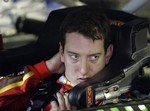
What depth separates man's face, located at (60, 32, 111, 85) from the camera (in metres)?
1.33

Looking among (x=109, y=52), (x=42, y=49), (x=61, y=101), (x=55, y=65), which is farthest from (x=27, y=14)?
(x=61, y=101)

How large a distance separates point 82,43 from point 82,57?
0.16 ft

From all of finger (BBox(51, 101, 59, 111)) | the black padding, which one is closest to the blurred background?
the black padding

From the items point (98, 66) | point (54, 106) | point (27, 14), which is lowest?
point (54, 106)

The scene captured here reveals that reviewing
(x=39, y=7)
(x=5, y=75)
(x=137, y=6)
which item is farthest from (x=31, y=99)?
(x=39, y=7)

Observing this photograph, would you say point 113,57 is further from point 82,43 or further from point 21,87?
point 21,87

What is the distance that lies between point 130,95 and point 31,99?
366 mm

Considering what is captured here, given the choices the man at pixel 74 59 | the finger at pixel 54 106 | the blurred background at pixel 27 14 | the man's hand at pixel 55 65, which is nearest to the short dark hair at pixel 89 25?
the man at pixel 74 59

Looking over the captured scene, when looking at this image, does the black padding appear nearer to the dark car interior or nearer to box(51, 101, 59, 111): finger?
the dark car interior

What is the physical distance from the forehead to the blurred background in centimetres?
66

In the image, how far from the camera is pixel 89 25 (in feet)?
4.44

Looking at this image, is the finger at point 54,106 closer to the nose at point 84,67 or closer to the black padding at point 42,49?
the nose at point 84,67

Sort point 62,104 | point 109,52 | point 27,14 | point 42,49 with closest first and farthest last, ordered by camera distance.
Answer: point 62,104 < point 109,52 < point 42,49 < point 27,14

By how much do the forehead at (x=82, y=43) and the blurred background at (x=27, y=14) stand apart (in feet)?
2.16
